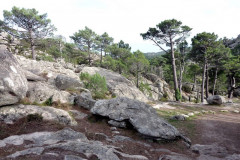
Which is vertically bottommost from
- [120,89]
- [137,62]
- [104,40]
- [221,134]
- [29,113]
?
[221,134]

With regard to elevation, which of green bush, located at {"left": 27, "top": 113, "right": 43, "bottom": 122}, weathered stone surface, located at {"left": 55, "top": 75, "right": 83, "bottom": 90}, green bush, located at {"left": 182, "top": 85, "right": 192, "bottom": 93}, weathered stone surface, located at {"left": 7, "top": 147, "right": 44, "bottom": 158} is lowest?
green bush, located at {"left": 182, "top": 85, "right": 192, "bottom": 93}

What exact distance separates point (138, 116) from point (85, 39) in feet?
102

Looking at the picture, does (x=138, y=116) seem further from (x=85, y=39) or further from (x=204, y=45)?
(x=85, y=39)

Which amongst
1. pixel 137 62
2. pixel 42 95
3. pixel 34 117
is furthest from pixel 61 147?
pixel 137 62

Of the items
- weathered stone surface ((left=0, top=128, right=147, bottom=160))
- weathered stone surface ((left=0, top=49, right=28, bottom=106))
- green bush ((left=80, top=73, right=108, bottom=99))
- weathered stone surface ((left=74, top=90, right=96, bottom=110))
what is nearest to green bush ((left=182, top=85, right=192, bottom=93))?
green bush ((left=80, top=73, right=108, bottom=99))

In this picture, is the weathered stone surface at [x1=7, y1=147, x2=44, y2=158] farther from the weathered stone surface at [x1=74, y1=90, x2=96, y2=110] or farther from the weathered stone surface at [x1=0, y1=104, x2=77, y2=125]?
the weathered stone surface at [x1=74, y1=90, x2=96, y2=110]

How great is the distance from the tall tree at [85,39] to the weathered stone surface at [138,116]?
27.7m

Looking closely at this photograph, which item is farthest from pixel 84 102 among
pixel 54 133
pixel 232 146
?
pixel 232 146

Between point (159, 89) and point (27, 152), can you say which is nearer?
point (27, 152)

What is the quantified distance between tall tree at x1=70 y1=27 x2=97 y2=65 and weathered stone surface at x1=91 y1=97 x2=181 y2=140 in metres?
27.7

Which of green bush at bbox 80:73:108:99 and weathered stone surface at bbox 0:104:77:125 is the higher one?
green bush at bbox 80:73:108:99

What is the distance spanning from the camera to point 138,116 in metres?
8.36

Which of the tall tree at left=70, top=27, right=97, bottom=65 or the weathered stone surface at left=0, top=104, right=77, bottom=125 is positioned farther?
the tall tree at left=70, top=27, right=97, bottom=65

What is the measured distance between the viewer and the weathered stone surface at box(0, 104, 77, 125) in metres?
6.56
